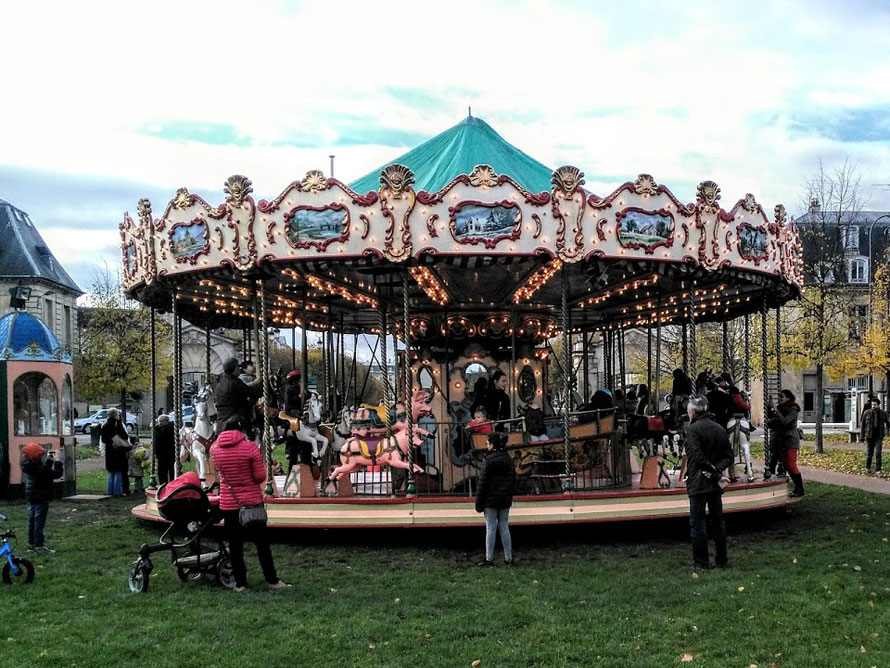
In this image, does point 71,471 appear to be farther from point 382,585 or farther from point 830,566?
point 830,566

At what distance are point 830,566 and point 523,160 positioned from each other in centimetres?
798

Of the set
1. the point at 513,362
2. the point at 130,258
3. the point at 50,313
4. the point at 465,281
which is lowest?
the point at 513,362

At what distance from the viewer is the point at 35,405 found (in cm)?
1825

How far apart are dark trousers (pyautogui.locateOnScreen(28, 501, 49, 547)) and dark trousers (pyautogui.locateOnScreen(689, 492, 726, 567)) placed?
7563 mm

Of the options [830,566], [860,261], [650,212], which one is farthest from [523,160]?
[860,261]

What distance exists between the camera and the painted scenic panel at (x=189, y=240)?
12125mm

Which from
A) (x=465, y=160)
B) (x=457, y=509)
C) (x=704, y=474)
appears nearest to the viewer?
(x=704, y=474)

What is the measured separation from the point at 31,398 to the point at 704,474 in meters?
14.3

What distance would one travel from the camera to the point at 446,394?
603 inches

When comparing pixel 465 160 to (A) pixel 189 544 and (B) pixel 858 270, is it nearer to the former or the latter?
(A) pixel 189 544

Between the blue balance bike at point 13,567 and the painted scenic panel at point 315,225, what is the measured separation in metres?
4.75

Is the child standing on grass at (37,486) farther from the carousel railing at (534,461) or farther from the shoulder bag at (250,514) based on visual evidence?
the carousel railing at (534,461)

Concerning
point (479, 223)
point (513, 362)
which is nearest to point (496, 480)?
point (479, 223)

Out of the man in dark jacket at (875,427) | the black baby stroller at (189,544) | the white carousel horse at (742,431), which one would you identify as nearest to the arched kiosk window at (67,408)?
the black baby stroller at (189,544)
